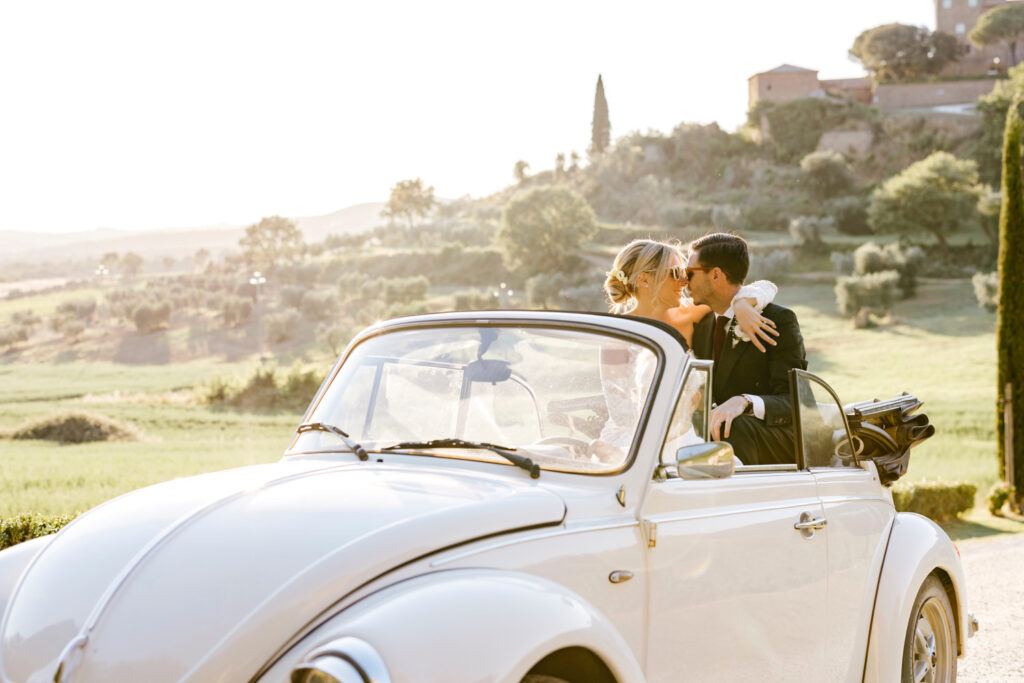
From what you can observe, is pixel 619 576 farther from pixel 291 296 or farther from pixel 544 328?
pixel 291 296

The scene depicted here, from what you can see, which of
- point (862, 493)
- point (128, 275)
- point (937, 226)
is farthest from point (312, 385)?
point (937, 226)

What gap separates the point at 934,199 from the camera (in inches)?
3354

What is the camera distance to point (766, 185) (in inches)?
4380

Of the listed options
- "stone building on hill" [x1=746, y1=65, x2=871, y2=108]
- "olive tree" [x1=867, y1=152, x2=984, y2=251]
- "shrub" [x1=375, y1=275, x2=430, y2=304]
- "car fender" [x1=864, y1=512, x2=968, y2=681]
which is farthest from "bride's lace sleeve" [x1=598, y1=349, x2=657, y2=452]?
"stone building on hill" [x1=746, y1=65, x2=871, y2=108]

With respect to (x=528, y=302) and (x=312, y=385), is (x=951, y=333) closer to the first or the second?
(x=528, y=302)

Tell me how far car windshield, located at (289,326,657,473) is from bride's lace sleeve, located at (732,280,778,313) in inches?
→ 55.4

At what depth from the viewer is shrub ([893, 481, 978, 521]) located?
19969 millimetres

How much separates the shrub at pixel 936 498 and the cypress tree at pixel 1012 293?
1.59 m

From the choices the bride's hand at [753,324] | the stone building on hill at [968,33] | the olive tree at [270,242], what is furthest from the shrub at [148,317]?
the stone building on hill at [968,33]

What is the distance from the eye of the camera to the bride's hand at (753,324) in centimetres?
487

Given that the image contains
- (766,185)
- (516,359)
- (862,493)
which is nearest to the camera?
(516,359)

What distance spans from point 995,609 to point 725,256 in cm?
678

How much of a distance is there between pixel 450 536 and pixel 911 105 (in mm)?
131919

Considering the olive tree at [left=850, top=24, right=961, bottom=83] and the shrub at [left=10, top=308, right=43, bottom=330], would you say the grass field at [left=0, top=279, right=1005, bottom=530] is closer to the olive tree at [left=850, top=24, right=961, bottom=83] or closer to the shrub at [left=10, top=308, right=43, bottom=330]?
the shrub at [left=10, top=308, right=43, bottom=330]
